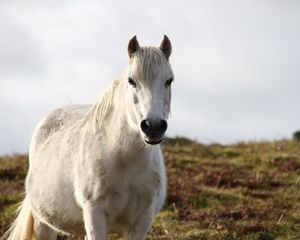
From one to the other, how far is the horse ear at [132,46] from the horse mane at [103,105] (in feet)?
1.88

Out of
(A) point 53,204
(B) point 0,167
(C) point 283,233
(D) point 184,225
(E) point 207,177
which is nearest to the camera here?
(A) point 53,204

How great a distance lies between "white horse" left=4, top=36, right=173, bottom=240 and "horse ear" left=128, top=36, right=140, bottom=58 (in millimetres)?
11

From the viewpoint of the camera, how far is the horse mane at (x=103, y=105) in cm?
855

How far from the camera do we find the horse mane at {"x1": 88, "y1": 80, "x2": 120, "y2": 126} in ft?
28.0

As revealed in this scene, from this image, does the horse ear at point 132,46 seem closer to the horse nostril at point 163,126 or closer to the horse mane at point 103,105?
the horse mane at point 103,105

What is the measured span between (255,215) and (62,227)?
229 inches

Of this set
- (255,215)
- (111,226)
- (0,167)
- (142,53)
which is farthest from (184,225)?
(0,167)

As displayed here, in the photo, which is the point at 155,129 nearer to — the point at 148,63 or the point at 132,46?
the point at 148,63

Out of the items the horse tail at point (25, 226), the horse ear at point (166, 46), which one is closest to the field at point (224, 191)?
the horse tail at point (25, 226)

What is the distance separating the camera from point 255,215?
14.4 metres

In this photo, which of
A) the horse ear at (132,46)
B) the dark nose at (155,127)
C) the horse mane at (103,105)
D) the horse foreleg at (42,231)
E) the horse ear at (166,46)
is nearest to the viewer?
the dark nose at (155,127)

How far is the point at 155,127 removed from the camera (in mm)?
7148

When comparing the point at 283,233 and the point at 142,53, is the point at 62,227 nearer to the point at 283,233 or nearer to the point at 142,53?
the point at 142,53

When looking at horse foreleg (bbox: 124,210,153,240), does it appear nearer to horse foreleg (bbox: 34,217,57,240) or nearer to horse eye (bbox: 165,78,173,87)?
horse eye (bbox: 165,78,173,87)
